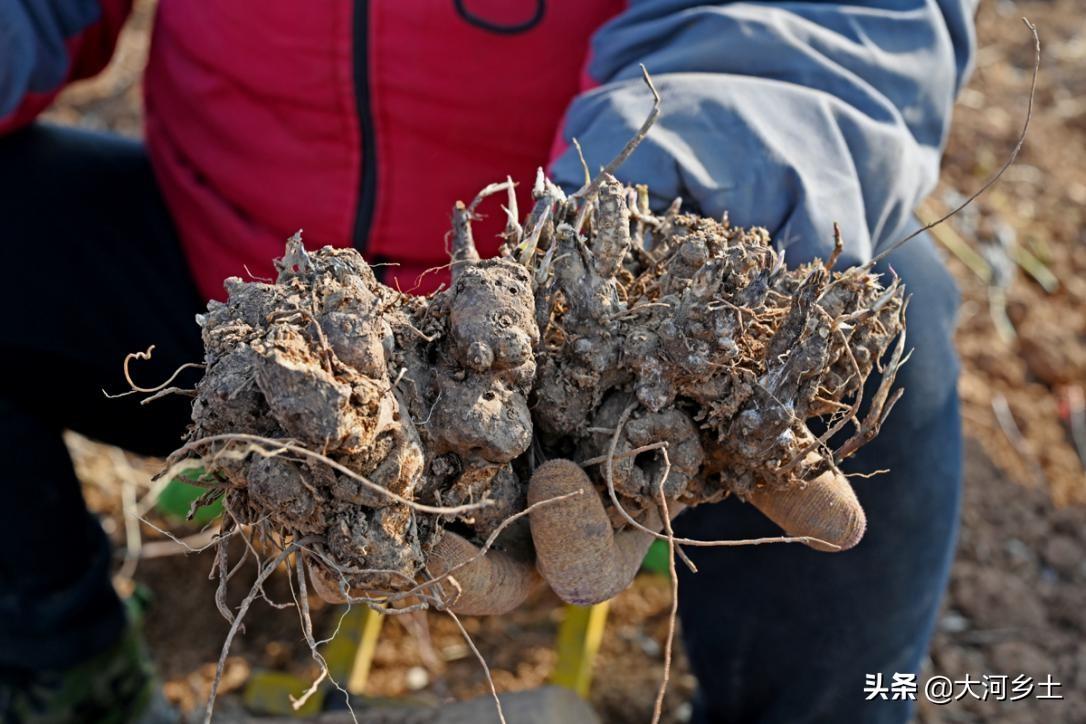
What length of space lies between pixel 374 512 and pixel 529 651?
117 cm

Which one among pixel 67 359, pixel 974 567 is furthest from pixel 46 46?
pixel 974 567

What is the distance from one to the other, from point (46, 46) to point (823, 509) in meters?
1.37

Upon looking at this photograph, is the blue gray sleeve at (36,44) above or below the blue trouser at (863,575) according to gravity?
above

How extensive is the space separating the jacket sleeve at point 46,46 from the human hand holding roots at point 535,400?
0.83m

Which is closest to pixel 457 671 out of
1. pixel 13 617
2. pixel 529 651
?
pixel 529 651

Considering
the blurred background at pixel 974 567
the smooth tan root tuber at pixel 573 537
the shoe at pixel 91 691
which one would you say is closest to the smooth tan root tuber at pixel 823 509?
the smooth tan root tuber at pixel 573 537

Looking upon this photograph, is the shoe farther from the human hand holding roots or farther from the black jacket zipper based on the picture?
the human hand holding roots

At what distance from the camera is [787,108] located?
126 centimetres

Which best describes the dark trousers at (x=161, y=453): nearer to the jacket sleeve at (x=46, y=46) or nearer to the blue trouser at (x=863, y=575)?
the blue trouser at (x=863, y=575)

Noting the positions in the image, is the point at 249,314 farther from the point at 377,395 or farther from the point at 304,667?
the point at 304,667

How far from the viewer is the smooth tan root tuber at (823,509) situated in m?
1.12

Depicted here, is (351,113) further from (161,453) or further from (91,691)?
(91,691)

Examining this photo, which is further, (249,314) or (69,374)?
(69,374)

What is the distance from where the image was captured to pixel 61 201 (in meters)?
1.69
